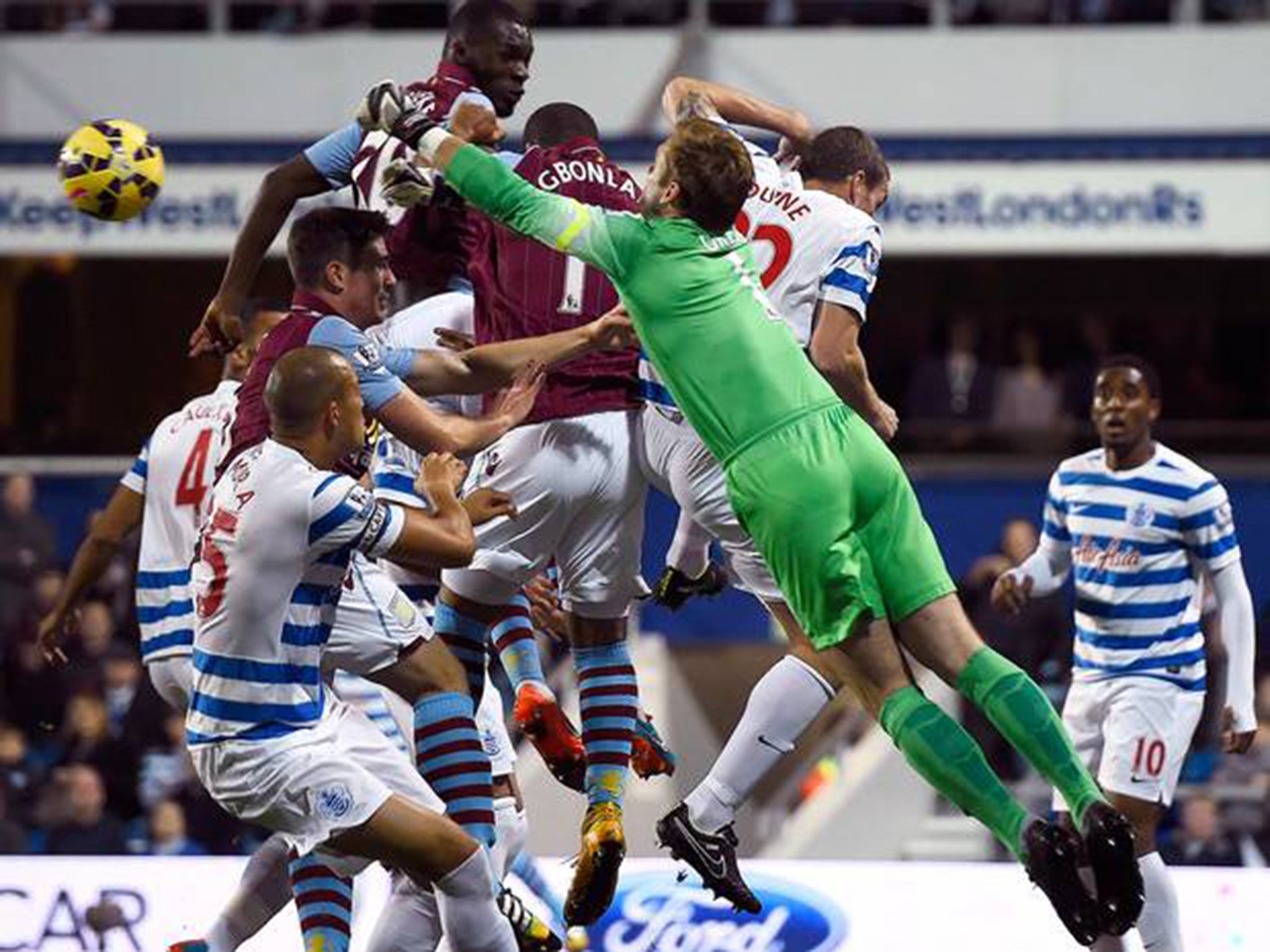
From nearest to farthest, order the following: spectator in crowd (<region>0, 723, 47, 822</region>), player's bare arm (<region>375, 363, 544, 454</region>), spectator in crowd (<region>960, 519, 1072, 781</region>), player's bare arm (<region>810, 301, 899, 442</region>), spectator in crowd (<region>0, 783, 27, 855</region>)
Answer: player's bare arm (<region>375, 363, 544, 454</region>) → player's bare arm (<region>810, 301, 899, 442</region>) → spectator in crowd (<region>0, 783, 27, 855</region>) → spectator in crowd (<region>960, 519, 1072, 781</region>) → spectator in crowd (<region>0, 723, 47, 822</region>)

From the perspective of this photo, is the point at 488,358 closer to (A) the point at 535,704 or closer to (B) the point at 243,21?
(A) the point at 535,704

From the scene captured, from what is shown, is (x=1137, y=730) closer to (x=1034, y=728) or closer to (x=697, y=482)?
(x=697, y=482)

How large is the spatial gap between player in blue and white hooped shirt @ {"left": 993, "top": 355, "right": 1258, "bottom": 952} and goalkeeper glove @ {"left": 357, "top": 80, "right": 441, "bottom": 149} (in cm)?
299

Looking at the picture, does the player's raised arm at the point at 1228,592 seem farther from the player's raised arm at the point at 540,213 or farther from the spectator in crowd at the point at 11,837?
the spectator in crowd at the point at 11,837

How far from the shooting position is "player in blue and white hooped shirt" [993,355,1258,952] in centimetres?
947

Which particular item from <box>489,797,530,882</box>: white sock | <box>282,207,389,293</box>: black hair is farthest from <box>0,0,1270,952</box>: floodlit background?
<box>282,207,389,293</box>: black hair

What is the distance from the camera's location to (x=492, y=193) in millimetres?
7328

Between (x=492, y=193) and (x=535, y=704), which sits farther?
(x=535, y=704)

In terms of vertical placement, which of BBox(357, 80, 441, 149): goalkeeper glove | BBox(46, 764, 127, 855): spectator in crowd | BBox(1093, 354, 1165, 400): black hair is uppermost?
BBox(357, 80, 441, 149): goalkeeper glove

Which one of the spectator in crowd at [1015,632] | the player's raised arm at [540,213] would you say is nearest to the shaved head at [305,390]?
the player's raised arm at [540,213]

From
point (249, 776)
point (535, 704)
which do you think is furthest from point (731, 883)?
point (249, 776)

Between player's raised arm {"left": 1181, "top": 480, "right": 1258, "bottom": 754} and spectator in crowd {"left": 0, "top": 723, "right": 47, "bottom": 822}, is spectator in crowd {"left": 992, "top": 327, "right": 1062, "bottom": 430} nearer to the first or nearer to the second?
spectator in crowd {"left": 0, "top": 723, "right": 47, "bottom": 822}

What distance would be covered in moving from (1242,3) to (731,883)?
11351 millimetres

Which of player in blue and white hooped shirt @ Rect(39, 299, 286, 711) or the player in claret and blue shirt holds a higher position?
the player in claret and blue shirt
